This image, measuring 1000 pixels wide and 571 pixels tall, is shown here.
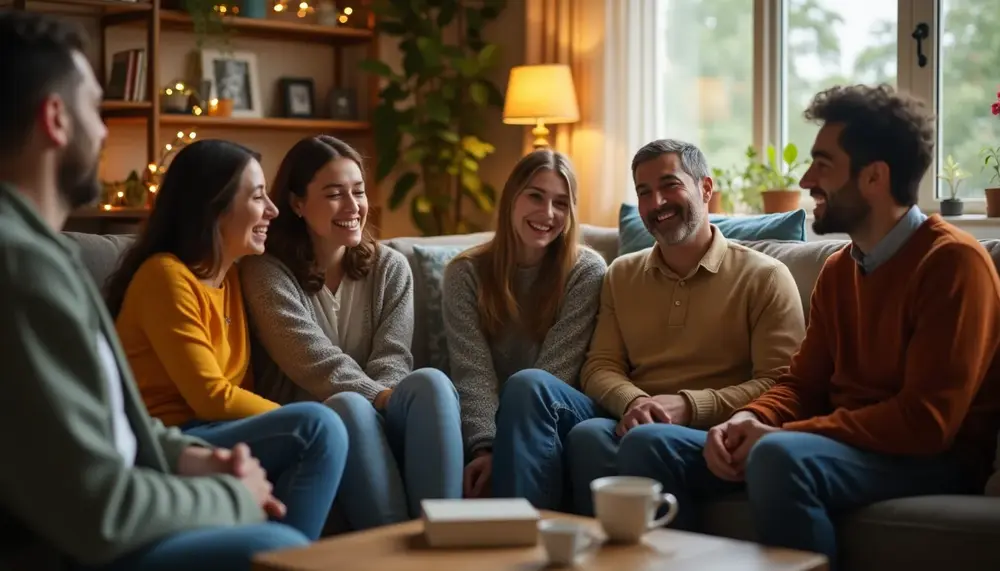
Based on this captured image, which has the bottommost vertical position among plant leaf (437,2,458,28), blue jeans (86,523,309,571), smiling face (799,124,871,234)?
blue jeans (86,523,309,571)

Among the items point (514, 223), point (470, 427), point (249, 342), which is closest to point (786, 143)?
point (514, 223)

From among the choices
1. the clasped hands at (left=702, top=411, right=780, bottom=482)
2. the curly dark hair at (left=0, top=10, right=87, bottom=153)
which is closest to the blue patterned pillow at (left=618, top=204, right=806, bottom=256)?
the clasped hands at (left=702, top=411, right=780, bottom=482)

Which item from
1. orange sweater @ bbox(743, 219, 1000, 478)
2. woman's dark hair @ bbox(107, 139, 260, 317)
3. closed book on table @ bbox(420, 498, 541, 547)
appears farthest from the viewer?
woman's dark hair @ bbox(107, 139, 260, 317)

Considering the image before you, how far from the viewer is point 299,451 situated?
2.30 metres

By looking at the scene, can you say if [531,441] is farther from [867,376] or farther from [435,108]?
[435,108]

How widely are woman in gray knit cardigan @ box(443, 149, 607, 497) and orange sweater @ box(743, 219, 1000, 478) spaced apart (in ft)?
1.83

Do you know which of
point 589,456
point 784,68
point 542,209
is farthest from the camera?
point 784,68

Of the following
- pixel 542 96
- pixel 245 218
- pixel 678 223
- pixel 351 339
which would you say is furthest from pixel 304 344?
pixel 542 96

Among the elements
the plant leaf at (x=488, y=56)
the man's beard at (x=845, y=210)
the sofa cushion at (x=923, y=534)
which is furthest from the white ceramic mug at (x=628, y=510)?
the plant leaf at (x=488, y=56)

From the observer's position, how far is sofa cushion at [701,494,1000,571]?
2.14 metres

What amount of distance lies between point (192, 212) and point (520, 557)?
1.17 meters

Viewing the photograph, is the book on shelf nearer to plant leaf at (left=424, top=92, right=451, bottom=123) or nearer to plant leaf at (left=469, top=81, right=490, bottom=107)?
plant leaf at (left=424, top=92, right=451, bottom=123)

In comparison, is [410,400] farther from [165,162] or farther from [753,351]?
[165,162]

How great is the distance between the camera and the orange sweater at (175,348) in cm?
240
